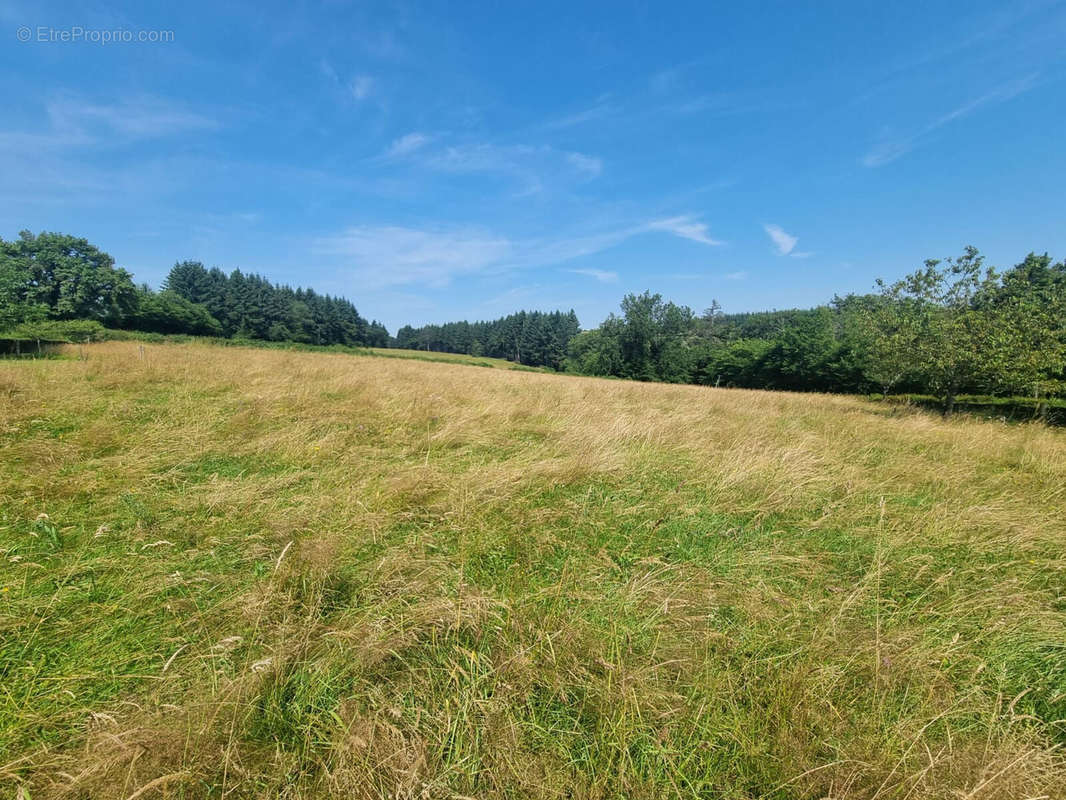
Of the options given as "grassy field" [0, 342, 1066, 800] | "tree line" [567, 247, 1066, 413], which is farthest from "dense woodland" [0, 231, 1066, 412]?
"grassy field" [0, 342, 1066, 800]

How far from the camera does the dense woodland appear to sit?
11844 mm

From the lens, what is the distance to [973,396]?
24.0 m

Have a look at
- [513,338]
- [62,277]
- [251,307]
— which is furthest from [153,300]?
[513,338]

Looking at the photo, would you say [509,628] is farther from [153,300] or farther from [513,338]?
[513,338]

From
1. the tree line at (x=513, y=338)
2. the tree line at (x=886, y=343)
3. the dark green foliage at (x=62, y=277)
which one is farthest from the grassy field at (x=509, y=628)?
the tree line at (x=513, y=338)

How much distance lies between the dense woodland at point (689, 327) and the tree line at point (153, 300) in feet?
0.53

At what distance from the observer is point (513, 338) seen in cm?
9738

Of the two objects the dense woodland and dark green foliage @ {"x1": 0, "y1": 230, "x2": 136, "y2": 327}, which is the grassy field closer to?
the dense woodland

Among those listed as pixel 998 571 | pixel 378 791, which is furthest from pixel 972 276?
pixel 378 791

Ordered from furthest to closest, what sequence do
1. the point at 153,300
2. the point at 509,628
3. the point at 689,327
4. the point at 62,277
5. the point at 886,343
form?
the point at 689,327 < the point at 153,300 < the point at 62,277 < the point at 886,343 < the point at 509,628

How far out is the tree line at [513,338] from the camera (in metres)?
90.9

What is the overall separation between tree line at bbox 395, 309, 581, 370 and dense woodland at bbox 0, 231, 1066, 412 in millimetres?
454

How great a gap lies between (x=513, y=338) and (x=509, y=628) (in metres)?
97.1

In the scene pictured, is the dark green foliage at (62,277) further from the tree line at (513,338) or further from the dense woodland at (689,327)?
the tree line at (513,338)
